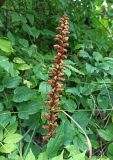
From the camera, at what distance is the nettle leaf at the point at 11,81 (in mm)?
1312

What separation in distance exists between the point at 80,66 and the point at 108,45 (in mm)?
430

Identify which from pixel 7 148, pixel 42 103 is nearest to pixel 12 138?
pixel 7 148

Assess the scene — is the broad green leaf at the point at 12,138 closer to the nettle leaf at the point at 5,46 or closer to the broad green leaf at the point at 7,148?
the broad green leaf at the point at 7,148

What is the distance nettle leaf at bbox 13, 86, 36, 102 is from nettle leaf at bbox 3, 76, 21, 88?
19 millimetres

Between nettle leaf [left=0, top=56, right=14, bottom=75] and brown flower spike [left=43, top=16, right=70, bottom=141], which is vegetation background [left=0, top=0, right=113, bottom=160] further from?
brown flower spike [left=43, top=16, right=70, bottom=141]

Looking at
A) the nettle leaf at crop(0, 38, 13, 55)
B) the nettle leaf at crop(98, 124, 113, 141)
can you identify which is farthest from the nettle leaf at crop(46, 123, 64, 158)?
the nettle leaf at crop(0, 38, 13, 55)

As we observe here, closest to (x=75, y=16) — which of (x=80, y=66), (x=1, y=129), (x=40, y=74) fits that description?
(x=80, y=66)

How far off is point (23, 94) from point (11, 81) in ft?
0.22

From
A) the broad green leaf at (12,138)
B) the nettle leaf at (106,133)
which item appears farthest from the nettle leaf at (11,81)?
the nettle leaf at (106,133)

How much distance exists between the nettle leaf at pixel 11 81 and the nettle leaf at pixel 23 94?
2 cm

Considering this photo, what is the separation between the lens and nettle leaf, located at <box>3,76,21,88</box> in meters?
1.31

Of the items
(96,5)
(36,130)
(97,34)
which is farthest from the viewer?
(96,5)

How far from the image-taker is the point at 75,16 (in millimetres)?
2150

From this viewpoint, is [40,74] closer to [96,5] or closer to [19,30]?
[19,30]
